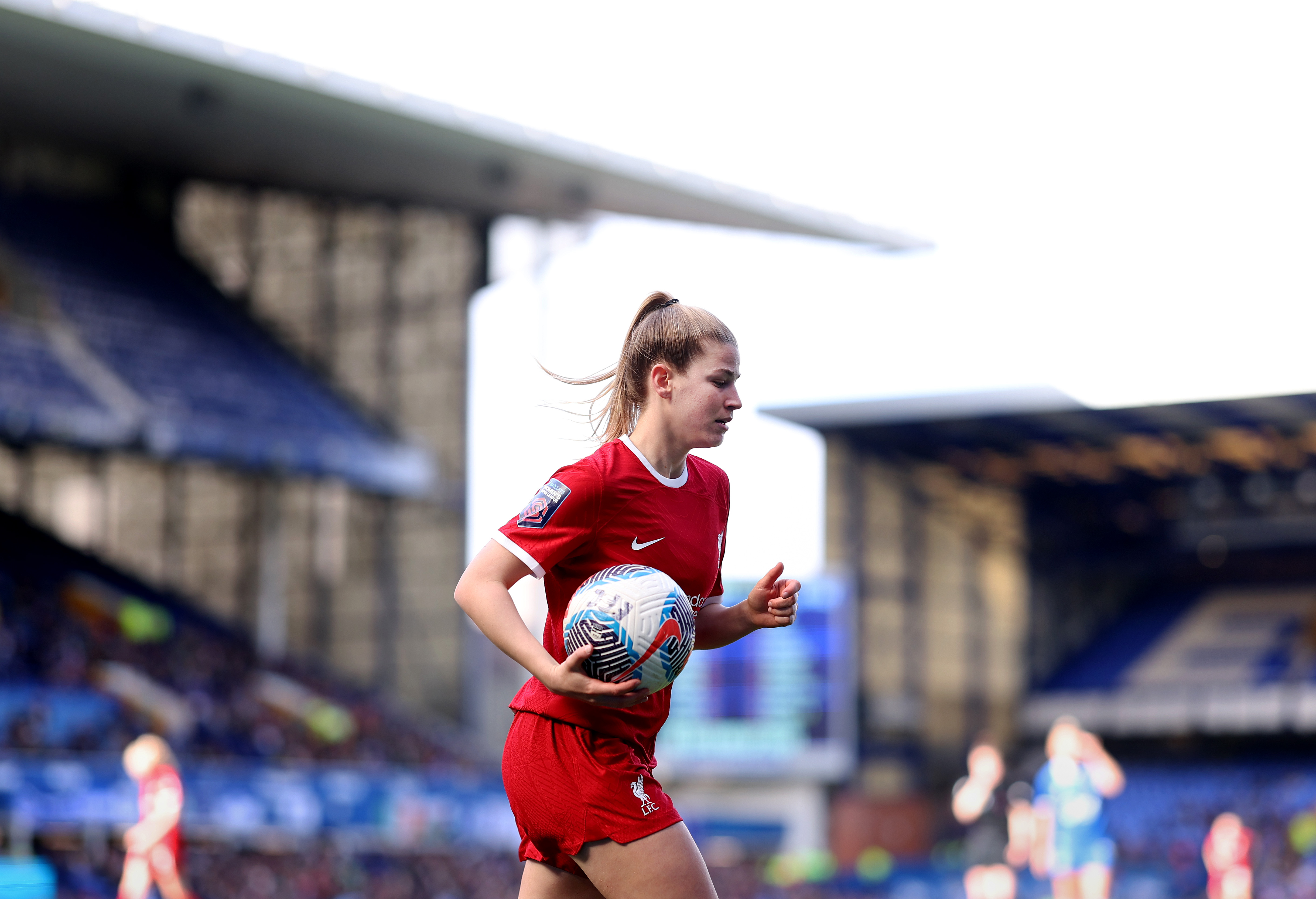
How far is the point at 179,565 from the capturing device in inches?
1443

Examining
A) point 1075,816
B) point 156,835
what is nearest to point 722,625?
point 156,835

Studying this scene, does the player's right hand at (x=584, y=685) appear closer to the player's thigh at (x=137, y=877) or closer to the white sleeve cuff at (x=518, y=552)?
the white sleeve cuff at (x=518, y=552)

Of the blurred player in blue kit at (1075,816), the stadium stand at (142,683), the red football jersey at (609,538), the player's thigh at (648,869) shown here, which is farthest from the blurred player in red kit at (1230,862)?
the player's thigh at (648,869)

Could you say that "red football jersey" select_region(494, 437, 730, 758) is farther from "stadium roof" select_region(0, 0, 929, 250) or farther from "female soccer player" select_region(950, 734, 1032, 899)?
"stadium roof" select_region(0, 0, 929, 250)

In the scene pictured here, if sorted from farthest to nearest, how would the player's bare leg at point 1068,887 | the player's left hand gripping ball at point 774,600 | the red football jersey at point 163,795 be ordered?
the player's bare leg at point 1068,887 < the red football jersey at point 163,795 < the player's left hand gripping ball at point 774,600

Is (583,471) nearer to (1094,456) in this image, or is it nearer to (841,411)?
(841,411)

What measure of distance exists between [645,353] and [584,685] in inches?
36.6

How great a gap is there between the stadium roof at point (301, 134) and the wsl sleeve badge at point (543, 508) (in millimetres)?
22046

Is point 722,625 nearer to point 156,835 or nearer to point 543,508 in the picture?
point 543,508

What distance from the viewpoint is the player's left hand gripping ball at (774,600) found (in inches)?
162

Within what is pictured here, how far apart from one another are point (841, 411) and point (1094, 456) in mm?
7113

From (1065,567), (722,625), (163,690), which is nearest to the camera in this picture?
(722,625)

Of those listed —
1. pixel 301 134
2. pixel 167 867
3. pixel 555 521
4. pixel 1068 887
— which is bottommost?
pixel 1068 887

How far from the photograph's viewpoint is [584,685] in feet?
11.8
